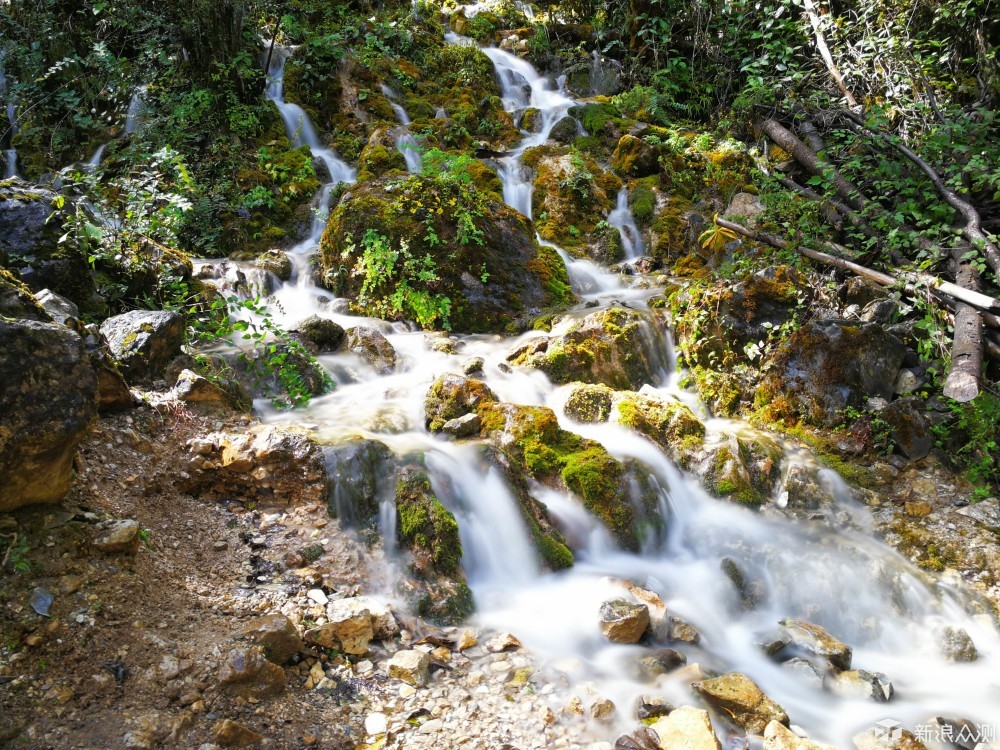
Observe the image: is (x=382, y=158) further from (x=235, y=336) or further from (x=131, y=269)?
(x=131, y=269)

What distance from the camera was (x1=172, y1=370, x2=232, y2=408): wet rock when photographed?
14.9ft

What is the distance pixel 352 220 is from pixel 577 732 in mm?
6953

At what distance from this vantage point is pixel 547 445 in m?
5.04

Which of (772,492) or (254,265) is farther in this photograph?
(254,265)

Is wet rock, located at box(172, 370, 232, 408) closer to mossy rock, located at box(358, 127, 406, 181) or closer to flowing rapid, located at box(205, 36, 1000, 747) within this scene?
flowing rapid, located at box(205, 36, 1000, 747)

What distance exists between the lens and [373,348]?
21.4ft

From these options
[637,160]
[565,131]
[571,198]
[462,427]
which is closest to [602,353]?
[462,427]

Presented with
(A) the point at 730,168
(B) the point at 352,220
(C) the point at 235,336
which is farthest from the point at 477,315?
(A) the point at 730,168

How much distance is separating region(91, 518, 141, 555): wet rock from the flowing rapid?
1493 millimetres

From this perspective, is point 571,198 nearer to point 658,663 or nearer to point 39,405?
point 658,663

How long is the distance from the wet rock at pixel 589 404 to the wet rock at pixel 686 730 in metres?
3.13

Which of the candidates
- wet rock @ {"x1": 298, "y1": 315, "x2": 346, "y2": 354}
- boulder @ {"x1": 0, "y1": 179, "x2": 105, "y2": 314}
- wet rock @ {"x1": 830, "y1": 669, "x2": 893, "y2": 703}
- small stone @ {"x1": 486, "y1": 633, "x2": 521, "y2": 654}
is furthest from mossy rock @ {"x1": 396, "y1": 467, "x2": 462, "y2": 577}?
boulder @ {"x1": 0, "y1": 179, "x2": 105, "y2": 314}

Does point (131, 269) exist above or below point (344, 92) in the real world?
below

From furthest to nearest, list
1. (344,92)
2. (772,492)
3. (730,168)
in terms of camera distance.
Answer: (344,92) < (730,168) < (772,492)
